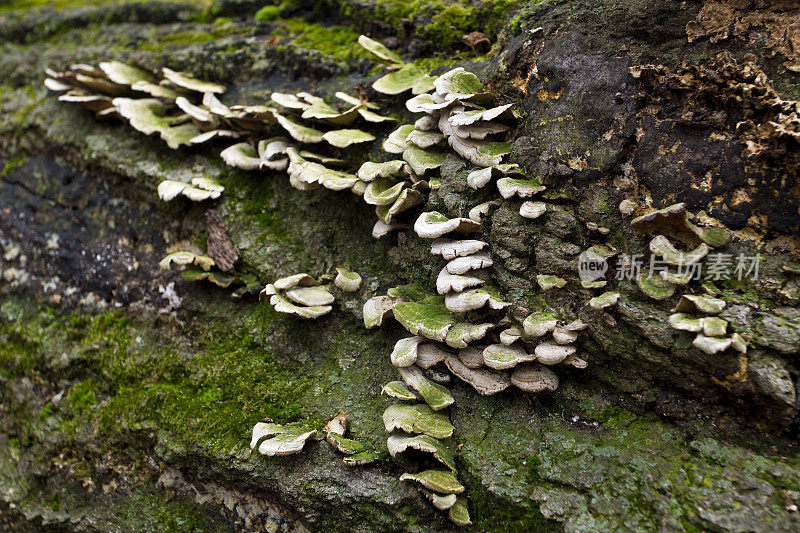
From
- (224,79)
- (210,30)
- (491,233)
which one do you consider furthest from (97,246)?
(491,233)

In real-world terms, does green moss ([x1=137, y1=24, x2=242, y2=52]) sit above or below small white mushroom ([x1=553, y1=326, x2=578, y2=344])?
above

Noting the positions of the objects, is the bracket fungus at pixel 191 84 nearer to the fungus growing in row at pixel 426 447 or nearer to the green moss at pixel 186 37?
the green moss at pixel 186 37

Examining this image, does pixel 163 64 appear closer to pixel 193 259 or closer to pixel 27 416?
pixel 193 259

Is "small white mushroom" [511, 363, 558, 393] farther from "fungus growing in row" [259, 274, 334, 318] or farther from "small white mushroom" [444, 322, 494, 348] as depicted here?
"fungus growing in row" [259, 274, 334, 318]

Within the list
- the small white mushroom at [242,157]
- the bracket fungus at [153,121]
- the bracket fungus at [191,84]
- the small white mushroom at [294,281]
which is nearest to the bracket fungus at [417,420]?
the small white mushroom at [294,281]

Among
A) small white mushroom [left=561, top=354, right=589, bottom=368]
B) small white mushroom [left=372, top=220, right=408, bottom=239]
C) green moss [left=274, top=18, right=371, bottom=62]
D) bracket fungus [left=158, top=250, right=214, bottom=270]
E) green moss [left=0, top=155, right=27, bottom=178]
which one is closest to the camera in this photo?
small white mushroom [left=561, top=354, right=589, bottom=368]

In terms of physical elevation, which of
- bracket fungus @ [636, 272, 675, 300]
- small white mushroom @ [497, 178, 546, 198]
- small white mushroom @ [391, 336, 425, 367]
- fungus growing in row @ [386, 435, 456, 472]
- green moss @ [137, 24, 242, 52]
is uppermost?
green moss @ [137, 24, 242, 52]

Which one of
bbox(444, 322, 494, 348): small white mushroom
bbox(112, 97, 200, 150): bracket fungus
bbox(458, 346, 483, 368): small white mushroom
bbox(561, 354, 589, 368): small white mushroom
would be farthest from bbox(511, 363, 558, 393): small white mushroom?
bbox(112, 97, 200, 150): bracket fungus

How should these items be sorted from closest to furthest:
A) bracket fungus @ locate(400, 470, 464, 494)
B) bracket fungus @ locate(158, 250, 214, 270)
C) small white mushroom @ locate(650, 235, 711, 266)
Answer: small white mushroom @ locate(650, 235, 711, 266) → bracket fungus @ locate(400, 470, 464, 494) → bracket fungus @ locate(158, 250, 214, 270)
